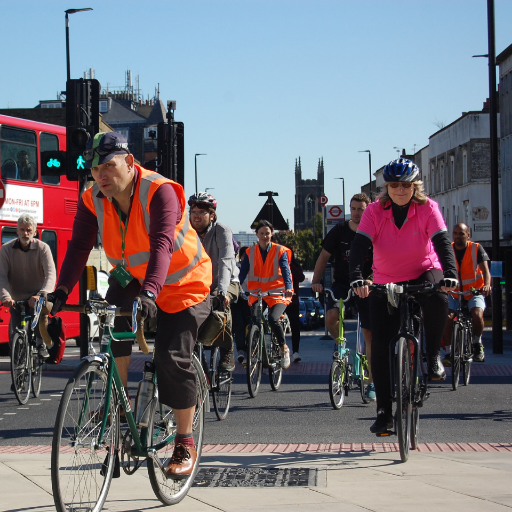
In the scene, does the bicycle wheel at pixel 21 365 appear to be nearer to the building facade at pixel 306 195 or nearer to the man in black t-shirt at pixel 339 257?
the man in black t-shirt at pixel 339 257

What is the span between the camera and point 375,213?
6621 mm

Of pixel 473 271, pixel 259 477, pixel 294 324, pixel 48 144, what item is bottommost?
pixel 259 477

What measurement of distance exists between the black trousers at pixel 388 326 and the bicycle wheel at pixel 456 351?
458 cm

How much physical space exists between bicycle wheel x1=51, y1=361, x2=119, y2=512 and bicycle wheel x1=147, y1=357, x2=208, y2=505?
0.35 metres

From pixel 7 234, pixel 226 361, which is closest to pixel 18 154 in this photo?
pixel 7 234

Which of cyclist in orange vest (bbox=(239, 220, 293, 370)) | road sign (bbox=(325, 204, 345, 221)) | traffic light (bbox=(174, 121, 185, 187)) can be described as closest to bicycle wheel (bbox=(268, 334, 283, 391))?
cyclist in orange vest (bbox=(239, 220, 293, 370))

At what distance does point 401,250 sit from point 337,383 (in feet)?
10.3

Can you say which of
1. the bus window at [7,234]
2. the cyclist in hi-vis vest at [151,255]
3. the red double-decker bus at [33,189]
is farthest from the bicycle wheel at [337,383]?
the bus window at [7,234]

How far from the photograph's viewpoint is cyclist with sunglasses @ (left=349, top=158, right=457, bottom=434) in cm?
649

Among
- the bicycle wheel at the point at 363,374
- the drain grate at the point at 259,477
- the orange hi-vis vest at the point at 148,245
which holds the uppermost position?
the orange hi-vis vest at the point at 148,245

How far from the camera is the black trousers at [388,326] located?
6523 mm

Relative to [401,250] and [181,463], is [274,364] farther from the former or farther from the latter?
[181,463]

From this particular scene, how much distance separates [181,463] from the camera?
491 centimetres

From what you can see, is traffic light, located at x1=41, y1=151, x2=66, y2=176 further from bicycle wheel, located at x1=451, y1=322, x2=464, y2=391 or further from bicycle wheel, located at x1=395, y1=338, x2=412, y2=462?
bicycle wheel, located at x1=395, y1=338, x2=412, y2=462
